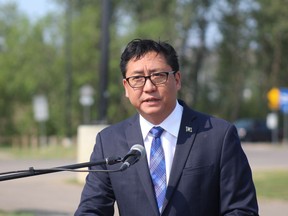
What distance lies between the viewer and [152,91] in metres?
3.62

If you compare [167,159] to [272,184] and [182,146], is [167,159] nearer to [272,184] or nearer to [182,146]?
[182,146]

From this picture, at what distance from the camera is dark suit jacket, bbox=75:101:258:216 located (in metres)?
3.58

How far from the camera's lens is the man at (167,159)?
3588mm

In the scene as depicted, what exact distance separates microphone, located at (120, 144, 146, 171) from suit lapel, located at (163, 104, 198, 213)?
23 centimetres

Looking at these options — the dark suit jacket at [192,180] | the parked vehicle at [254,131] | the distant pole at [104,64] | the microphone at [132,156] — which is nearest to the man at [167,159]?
Result: the dark suit jacket at [192,180]

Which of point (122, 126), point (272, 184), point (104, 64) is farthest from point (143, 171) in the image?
point (104, 64)

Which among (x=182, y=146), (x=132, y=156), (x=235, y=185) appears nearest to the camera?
(x=132, y=156)

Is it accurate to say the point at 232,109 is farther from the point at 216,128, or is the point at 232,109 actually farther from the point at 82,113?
the point at 216,128

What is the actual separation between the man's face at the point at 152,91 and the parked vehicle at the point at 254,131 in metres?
43.4

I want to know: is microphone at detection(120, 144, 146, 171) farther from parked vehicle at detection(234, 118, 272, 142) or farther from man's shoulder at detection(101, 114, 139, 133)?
parked vehicle at detection(234, 118, 272, 142)

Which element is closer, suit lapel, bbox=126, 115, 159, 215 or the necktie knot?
suit lapel, bbox=126, 115, 159, 215

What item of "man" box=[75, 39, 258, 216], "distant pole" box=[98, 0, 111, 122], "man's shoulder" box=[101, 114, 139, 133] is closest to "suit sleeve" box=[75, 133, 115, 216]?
"man" box=[75, 39, 258, 216]

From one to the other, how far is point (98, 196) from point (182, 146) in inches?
18.6

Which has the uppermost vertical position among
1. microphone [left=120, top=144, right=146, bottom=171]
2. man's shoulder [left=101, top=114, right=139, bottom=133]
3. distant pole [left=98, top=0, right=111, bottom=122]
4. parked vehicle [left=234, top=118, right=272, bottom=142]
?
man's shoulder [left=101, top=114, right=139, bottom=133]
